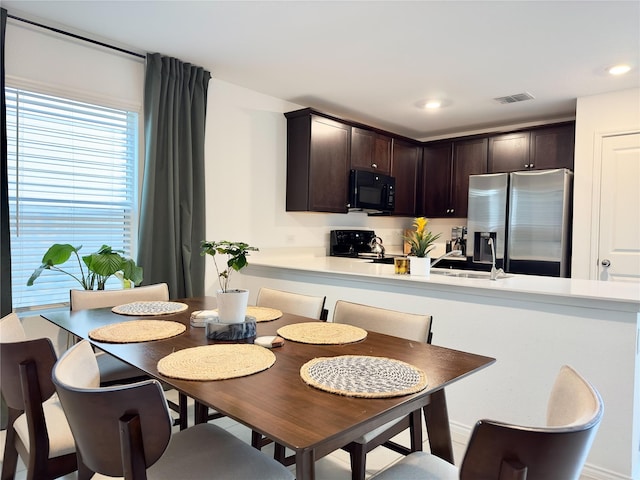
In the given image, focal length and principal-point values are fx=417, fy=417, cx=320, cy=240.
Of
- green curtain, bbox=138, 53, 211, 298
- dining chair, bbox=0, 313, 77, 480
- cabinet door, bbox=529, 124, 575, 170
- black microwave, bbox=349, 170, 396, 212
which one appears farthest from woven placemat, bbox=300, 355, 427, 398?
cabinet door, bbox=529, 124, 575, 170

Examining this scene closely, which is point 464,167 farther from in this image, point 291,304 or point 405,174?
point 291,304

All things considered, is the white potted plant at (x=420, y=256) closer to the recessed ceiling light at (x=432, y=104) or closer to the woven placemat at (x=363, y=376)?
the woven placemat at (x=363, y=376)

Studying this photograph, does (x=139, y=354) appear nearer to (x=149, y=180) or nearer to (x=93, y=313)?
(x=93, y=313)

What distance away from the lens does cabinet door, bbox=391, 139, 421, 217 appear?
483 cm

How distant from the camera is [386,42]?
2693mm

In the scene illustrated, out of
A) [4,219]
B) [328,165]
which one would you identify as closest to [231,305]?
[4,219]

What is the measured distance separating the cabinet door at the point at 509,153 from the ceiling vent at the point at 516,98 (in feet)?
1.98

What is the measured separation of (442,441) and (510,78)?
2.88 metres

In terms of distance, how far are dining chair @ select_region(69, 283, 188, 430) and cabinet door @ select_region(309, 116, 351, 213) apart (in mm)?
1798

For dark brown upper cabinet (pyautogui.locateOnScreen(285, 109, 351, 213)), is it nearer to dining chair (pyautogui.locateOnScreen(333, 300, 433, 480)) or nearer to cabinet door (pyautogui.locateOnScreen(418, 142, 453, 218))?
cabinet door (pyautogui.locateOnScreen(418, 142, 453, 218))

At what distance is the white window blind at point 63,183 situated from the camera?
2.51 meters

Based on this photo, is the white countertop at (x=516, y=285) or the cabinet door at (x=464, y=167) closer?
the white countertop at (x=516, y=285)

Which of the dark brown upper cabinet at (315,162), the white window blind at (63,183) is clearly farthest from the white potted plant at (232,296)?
the dark brown upper cabinet at (315,162)

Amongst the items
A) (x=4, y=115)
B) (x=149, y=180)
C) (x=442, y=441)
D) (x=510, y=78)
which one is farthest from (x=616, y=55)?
(x=4, y=115)
